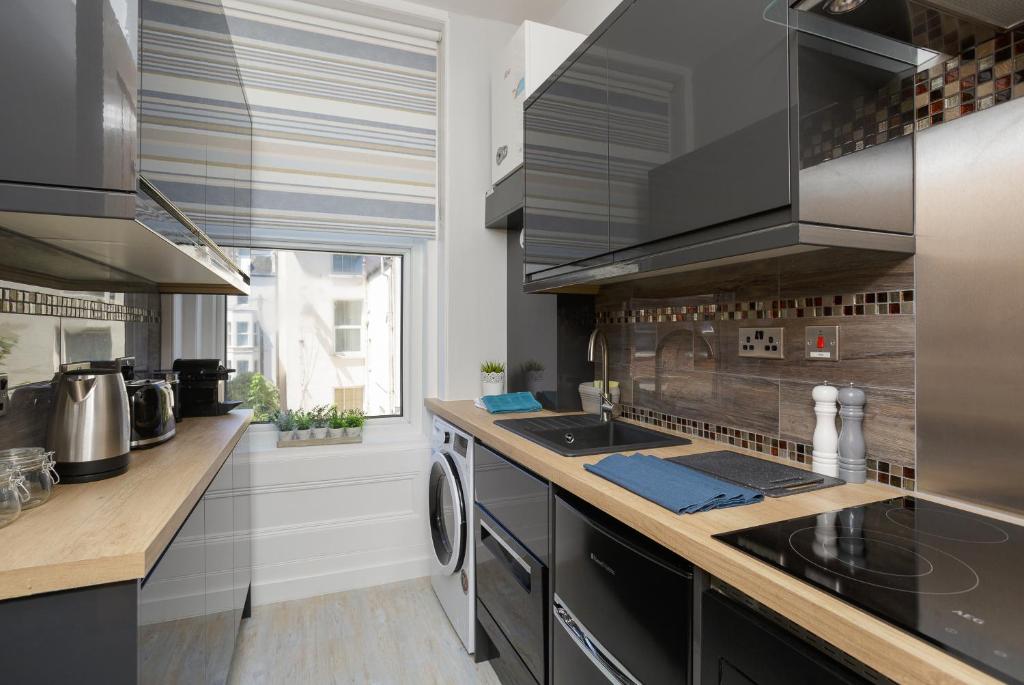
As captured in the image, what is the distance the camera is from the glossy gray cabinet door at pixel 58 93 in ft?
2.95

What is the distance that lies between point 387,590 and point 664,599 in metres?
2.17

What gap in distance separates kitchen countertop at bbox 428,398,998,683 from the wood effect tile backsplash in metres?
0.12

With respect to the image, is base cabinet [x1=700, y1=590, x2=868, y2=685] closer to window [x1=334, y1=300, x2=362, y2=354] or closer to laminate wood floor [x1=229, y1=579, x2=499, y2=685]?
laminate wood floor [x1=229, y1=579, x2=499, y2=685]

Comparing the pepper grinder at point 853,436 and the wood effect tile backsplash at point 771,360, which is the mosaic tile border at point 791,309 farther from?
the pepper grinder at point 853,436

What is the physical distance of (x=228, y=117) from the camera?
2107 mm

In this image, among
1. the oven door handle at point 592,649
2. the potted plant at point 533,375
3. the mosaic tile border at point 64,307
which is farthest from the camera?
the potted plant at point 533,375

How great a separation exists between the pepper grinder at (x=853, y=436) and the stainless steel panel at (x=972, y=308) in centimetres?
12

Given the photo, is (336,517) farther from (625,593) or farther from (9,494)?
(625,593)

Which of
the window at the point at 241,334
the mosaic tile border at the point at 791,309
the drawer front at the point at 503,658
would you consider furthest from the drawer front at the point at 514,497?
the window at the point at 241,334

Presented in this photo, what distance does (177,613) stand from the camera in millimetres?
1121

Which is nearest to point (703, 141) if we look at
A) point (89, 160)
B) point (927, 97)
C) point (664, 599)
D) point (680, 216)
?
point (680, 216)

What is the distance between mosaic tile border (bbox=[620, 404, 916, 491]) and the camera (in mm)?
1220

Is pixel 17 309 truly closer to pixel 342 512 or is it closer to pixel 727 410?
pixel 342 512

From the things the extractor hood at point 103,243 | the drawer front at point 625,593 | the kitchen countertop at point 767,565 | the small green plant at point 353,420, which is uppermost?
the extractor hood at point 103,243
